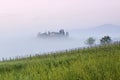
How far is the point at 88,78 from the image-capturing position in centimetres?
772

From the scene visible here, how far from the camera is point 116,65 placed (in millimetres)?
8430

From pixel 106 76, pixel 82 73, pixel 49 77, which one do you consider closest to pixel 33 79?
pixel 49 77

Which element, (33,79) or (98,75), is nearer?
(98,75)

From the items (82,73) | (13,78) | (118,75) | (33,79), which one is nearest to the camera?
(118,75)

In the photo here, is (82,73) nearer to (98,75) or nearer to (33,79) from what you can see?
(98,75)

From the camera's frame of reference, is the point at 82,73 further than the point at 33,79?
No

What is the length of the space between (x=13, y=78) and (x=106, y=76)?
2932mm

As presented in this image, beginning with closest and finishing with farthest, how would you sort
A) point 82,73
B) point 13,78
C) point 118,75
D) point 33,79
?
point 118,75
point 82,73
point 33,79
point 13,78

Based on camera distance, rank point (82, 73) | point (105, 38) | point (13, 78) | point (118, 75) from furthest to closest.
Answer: point (105, 38) → point (13, 78) → point (82, 73) → point (118, 75)

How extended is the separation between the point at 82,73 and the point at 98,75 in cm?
39

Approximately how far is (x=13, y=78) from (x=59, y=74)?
1589 mm

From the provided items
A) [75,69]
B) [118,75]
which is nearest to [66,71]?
[75,69]

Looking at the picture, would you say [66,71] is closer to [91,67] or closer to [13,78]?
[91,67]

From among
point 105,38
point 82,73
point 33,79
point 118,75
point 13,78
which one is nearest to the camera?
point 118,75
